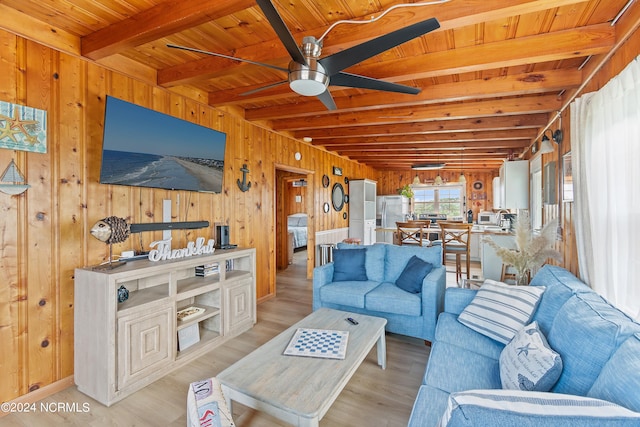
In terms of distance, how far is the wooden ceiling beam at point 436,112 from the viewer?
Answer: 10.8 feet

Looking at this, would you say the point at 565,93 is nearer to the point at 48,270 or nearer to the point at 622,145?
the point at 622,145

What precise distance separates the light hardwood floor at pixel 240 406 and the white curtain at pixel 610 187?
1.42 m

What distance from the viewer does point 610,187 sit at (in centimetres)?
186

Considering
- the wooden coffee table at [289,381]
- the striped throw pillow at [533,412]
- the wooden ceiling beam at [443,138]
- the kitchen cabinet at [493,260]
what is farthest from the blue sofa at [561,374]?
the wooden ceiling beam at [443,138]

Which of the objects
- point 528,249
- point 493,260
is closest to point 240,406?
point 528,249

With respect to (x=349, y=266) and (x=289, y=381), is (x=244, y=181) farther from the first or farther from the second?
(x=289, y=381)

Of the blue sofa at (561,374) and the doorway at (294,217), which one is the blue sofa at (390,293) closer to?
the blue sofa at (561,374)

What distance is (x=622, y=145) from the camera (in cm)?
173

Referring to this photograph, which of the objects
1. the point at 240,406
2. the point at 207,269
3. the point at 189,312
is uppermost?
the point at 207,269

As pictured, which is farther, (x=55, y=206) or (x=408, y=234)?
(x=408, y=234)

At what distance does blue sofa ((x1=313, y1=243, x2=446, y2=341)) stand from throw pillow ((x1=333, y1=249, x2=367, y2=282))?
1.9 inches

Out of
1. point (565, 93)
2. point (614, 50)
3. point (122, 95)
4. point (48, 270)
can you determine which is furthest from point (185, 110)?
point (565, 93)

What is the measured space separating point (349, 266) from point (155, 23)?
2.75 m

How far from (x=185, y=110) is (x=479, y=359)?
11.0 feet
